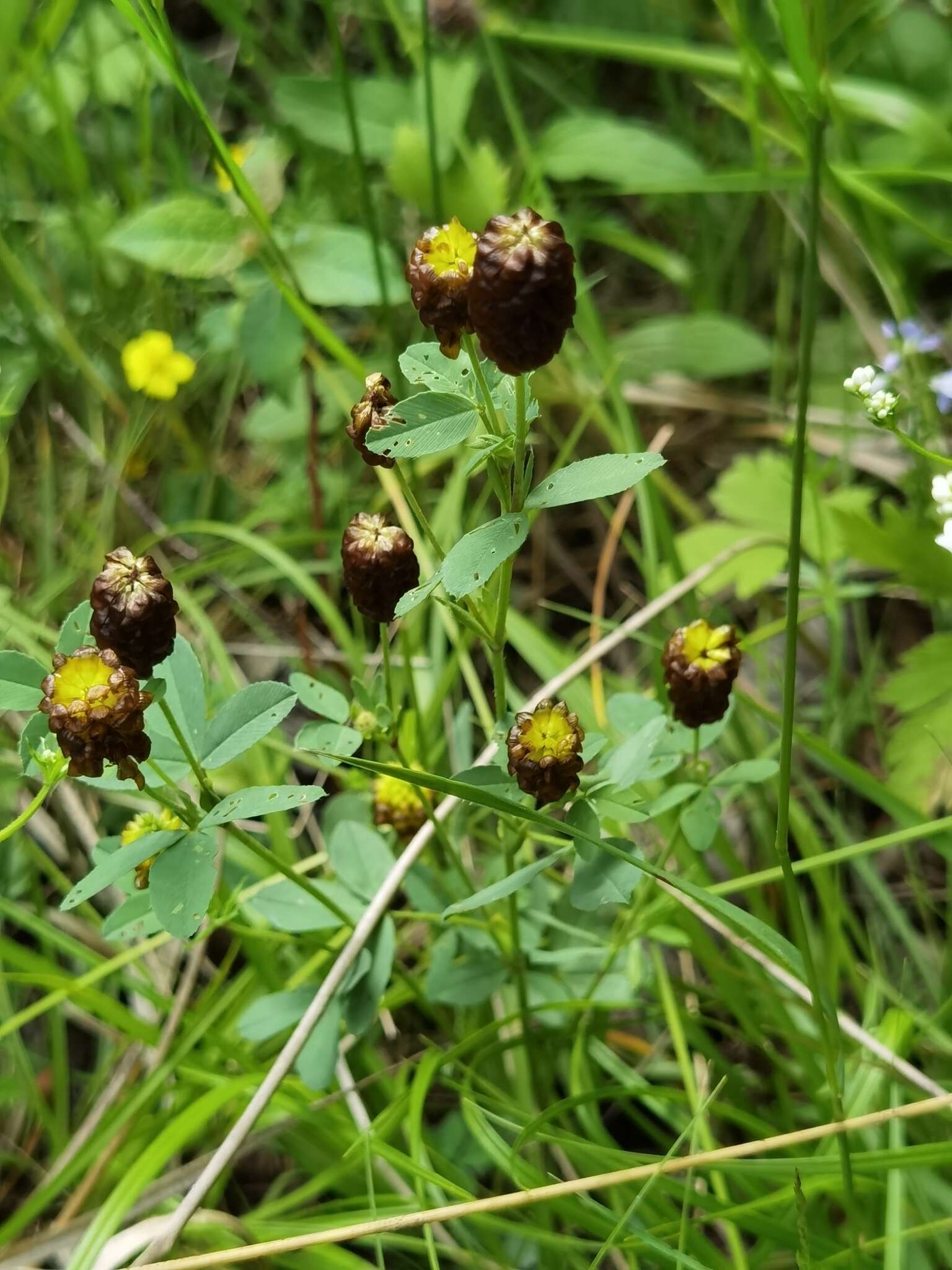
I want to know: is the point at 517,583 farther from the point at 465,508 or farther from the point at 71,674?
the point at 71,674

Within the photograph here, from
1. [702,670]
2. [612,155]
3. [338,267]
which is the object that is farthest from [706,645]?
[612,155]

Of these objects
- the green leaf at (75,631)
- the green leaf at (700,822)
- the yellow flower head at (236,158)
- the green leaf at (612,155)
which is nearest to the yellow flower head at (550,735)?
the green leaf at (700,822)

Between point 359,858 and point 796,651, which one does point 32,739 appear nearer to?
point 359,858

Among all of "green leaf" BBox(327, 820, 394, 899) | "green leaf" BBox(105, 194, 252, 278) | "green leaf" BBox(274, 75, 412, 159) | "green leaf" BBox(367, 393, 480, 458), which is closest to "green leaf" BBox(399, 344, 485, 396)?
"green leaf" BBox(367, 393, 480, 458)

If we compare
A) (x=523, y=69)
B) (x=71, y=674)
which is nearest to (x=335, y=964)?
(x=71, y=674)

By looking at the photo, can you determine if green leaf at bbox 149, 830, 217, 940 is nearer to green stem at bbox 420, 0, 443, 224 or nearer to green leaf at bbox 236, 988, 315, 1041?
green leaf at bbox 236, 988, 315, 1041

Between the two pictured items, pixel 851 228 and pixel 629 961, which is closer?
pixel 629 961
